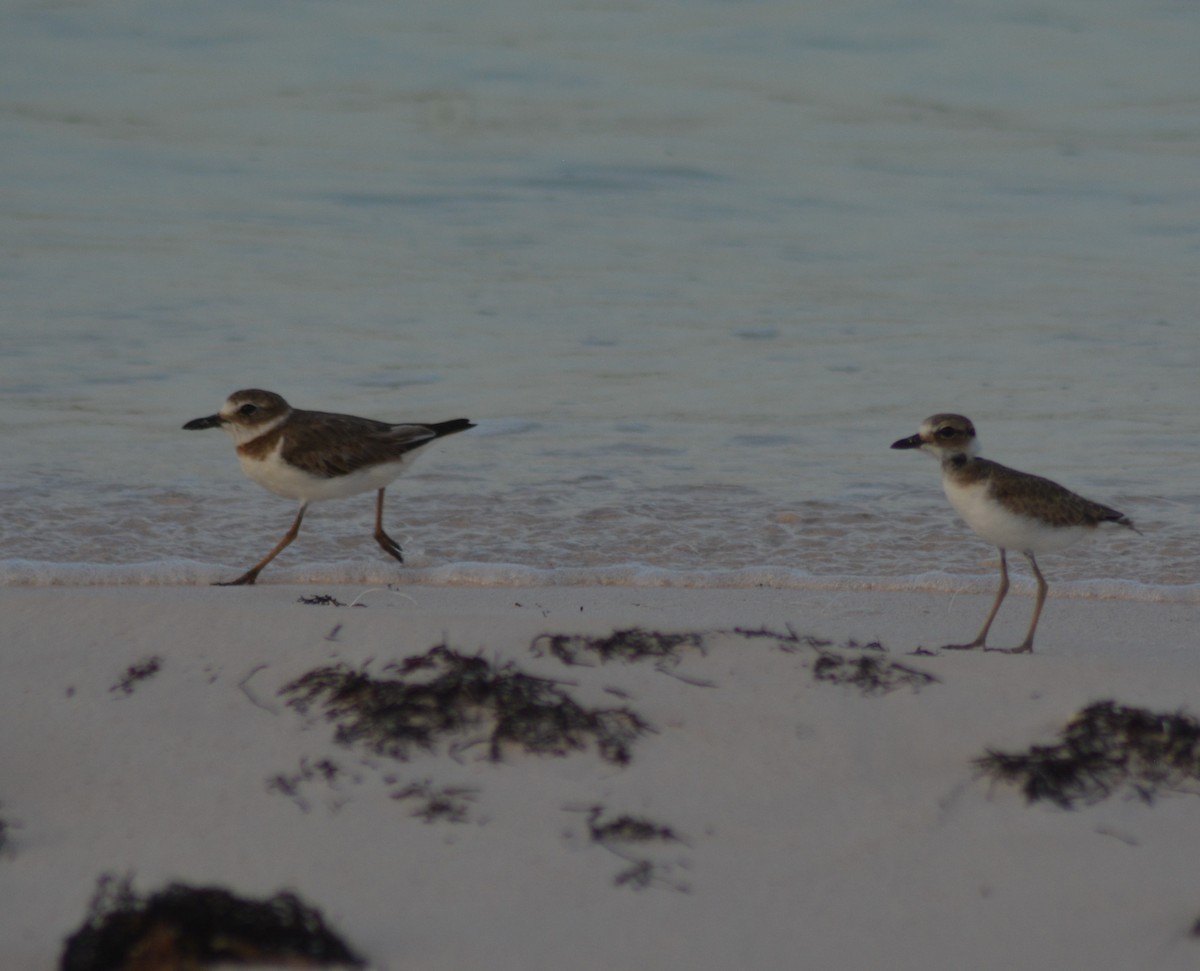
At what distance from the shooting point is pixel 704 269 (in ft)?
38.9

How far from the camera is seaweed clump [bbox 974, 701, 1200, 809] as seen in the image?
357 cm

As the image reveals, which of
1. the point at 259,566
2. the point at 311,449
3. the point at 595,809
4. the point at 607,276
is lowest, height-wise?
the point at 259,566

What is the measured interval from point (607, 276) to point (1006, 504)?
711cm

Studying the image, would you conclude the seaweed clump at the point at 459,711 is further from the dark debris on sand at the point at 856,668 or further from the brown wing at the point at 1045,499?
the brown wing at the point at 1045,499

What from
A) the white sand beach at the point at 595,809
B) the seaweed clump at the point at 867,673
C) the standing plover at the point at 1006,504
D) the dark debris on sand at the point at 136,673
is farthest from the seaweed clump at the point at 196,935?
the standing plover at the point at 1006,504

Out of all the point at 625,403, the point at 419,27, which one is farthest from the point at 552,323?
the point at 419,27

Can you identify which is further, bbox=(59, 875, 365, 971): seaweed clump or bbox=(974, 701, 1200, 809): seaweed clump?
bbox=(974, 701, 1200, 809): seaweed clump

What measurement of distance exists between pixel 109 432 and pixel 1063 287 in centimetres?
671

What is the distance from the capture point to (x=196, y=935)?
9.32ft

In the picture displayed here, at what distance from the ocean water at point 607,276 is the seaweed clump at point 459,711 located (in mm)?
2338

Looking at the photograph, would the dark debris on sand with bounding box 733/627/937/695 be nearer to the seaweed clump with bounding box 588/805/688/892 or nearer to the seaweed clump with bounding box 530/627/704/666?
the seaweed clump with bounding box 530/627/704/666

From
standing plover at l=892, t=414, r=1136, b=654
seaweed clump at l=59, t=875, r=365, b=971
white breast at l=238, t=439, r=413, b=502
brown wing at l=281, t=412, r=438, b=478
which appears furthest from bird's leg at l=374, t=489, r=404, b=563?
seaweed clump at l=59, t=875, r=365, b=971

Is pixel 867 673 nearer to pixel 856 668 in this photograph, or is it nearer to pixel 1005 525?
pixel 856 668

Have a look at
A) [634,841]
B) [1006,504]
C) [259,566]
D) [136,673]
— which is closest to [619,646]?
[634,841]
